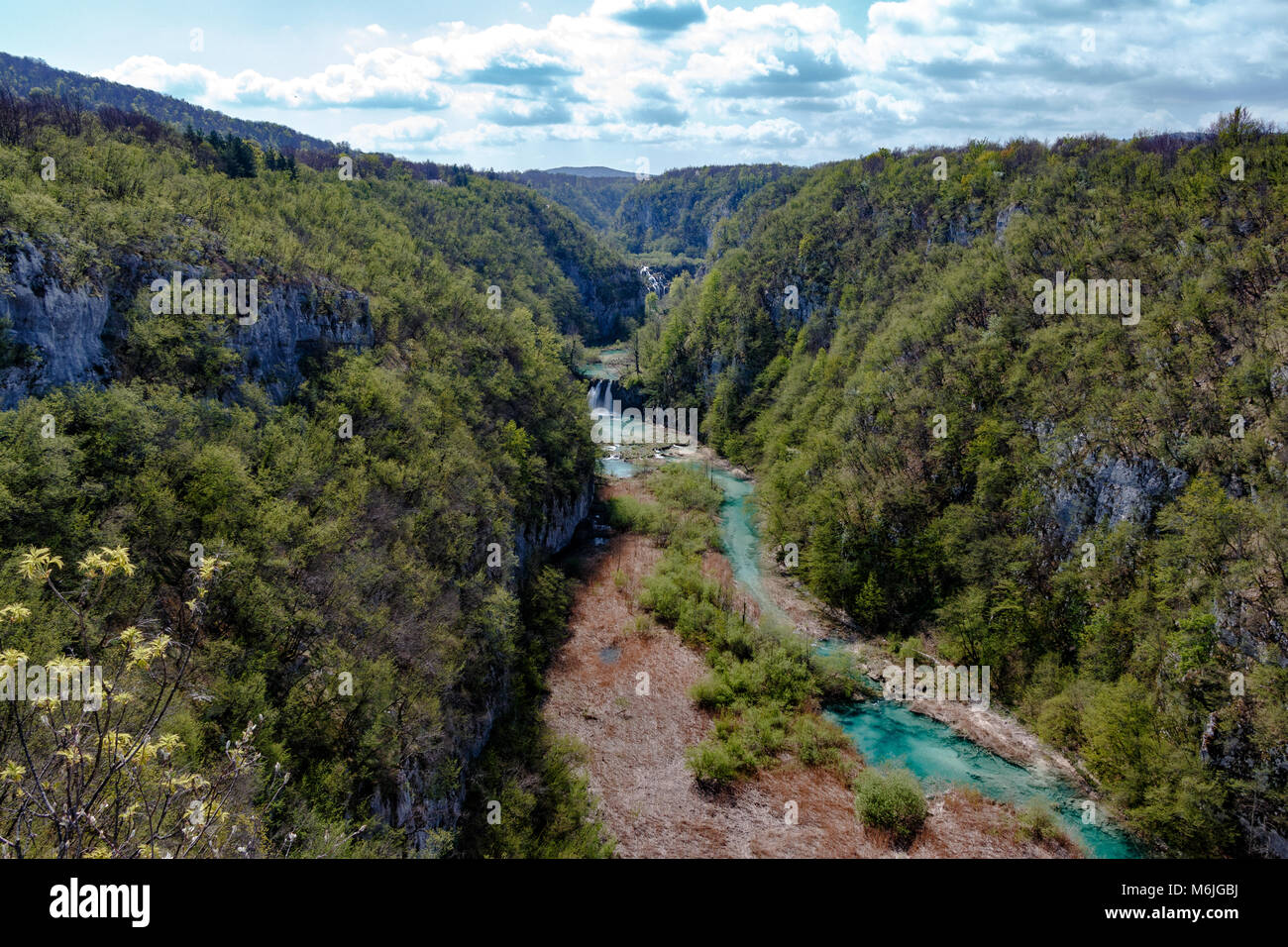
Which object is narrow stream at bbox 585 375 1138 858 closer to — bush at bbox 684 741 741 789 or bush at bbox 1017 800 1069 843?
bush at bbox 1017 800 1069 843

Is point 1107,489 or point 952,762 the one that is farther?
point 1107,489

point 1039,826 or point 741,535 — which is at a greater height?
point 741,535

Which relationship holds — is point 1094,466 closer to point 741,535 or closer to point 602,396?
point 741,535

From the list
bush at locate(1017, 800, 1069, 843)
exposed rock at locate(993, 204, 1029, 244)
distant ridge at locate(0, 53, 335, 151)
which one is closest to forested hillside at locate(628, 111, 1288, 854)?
exposed rock at locate(993, 204, 1029, 244)

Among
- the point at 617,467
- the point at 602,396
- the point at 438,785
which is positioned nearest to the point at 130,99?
the point at 602,396

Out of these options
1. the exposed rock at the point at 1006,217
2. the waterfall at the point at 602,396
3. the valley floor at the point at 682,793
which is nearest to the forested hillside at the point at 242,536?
the valley floor at the point at 682,793
